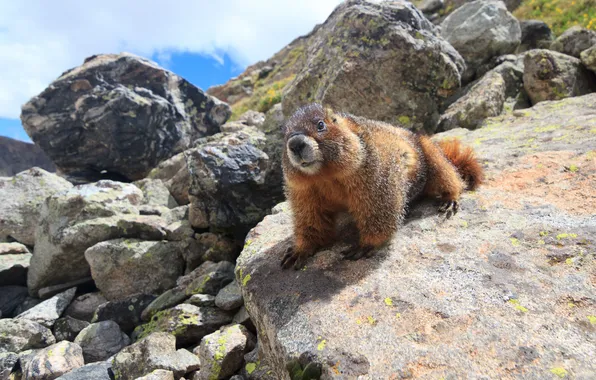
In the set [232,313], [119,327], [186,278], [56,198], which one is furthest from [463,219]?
[56,198]

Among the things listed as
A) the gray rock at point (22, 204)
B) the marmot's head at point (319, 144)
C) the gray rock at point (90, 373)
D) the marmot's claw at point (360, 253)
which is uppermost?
the gray rock at point (22, 204)

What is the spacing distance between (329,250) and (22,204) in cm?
873

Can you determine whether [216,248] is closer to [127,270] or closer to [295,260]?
[127,270]

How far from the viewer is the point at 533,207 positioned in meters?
4.02

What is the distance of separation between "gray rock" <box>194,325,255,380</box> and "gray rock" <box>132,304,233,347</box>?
83 centimetres

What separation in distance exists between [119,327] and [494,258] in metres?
5.62


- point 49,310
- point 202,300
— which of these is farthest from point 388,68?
point 49,310

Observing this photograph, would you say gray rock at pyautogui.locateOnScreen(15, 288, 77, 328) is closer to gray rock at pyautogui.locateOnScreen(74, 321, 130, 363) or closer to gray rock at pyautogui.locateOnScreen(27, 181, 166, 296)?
gray rock at pyautogui.locateOnScreen(27, 181, 166, 296)

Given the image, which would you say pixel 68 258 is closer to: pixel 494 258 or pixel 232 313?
pixel 232 313

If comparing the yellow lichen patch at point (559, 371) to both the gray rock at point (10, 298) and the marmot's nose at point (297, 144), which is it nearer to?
the marmot's nose at point (297, 144)

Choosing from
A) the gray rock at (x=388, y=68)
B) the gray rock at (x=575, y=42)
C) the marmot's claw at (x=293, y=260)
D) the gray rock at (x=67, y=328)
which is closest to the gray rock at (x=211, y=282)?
the gray rock at (x=67, y=328)

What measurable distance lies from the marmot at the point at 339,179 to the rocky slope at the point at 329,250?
0.24 metres

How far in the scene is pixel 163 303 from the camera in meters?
5.94

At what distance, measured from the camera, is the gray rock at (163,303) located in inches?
232
